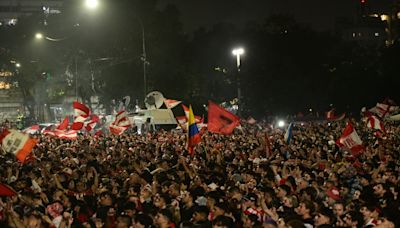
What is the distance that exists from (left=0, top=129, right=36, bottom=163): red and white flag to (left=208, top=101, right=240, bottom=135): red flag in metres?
4.98

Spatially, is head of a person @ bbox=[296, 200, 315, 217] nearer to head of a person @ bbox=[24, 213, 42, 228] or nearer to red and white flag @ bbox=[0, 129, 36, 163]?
head of a person @ bbox=[24, 213, 42, 228]

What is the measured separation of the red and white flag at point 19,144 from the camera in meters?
14.8

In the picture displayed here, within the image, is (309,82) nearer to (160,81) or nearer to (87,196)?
(160,81)

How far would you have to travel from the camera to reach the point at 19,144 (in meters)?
15.0

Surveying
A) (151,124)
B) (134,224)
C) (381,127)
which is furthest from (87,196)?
(151,124)

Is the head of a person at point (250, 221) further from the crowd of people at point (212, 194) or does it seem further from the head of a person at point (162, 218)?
the head of a person at point (162, 218)

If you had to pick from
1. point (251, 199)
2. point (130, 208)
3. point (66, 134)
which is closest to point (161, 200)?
point (130, 208)

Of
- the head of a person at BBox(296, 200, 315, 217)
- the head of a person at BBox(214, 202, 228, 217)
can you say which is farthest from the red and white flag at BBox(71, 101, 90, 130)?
the head of a person at BBox(296, 200, 315, 217)

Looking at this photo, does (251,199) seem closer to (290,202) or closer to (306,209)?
(290,202)

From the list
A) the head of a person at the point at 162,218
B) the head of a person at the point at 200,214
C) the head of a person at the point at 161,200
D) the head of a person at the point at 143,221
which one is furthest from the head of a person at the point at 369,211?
the head of a person at the point at 161,200

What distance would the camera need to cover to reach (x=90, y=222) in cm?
808

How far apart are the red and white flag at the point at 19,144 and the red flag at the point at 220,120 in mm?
4984

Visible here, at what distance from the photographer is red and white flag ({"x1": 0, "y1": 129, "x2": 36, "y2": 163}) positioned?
14.8 metres

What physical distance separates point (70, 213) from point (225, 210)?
8.37 ft
